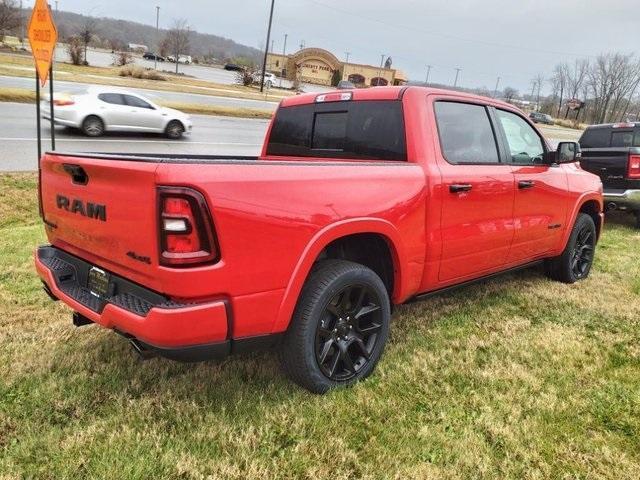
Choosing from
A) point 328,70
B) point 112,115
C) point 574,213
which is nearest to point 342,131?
point 574,213

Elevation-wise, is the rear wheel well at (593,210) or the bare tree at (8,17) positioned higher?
the bare tree at (8,17)

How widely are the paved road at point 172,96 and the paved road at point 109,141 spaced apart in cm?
579

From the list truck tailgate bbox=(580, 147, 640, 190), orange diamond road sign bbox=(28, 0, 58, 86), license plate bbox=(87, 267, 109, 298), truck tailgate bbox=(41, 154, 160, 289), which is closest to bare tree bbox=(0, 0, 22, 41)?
orange diamond road sign bbox=(28, 0, 58, 86)

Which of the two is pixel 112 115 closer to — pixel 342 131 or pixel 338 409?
pixel 342 131

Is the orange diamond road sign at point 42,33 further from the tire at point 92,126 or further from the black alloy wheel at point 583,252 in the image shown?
the tire at point 92,126

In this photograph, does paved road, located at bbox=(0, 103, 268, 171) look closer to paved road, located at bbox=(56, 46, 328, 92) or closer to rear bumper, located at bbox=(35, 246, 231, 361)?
rear bumper, located at bbox=(35, 246, 231, 361)

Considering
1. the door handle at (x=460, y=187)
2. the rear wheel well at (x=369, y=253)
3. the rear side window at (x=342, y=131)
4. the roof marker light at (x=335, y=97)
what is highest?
the roof marker light at (x=335, y=97)

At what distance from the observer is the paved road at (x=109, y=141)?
10.9 meters

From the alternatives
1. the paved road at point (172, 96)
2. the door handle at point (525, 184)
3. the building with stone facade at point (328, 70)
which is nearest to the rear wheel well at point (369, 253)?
the door handle at point (525, 184)

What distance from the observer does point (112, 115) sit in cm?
1518

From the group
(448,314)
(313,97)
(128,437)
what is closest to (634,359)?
(448,314)

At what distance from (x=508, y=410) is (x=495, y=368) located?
1.66 feet

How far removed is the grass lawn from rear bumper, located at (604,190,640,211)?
4.88 metres

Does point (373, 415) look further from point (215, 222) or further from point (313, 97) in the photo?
point (313, 97)
